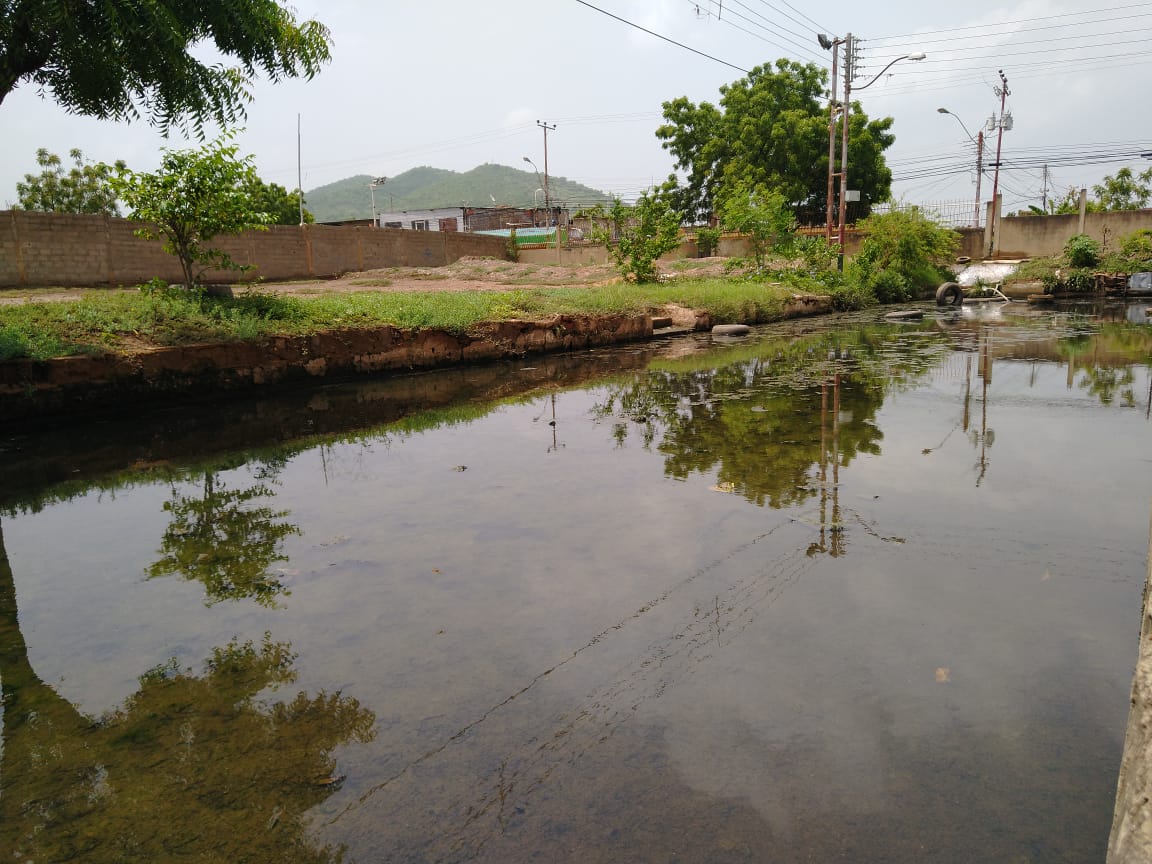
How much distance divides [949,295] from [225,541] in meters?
23.2

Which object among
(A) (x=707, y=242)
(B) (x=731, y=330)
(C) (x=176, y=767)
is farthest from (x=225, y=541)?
(A) (x=707, y=242)

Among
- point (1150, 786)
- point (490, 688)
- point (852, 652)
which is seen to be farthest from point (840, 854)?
point (490, 688)

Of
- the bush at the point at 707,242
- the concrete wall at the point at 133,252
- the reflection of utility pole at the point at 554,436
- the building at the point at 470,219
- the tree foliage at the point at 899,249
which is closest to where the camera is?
the reflection of utility pole at the point at 554,436

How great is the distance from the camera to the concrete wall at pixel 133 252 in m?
14.7

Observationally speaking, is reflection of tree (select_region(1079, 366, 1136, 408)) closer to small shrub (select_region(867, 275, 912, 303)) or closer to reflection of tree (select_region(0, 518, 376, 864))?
reflection of tree (select_region(0, 518, 376, 864))

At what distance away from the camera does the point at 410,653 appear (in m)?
2.72

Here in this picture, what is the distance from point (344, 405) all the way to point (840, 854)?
6903mm

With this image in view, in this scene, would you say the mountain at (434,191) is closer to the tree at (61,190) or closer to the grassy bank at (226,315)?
the tree at (61,190)

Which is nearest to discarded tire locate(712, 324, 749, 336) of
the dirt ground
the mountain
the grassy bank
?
the grassy bank

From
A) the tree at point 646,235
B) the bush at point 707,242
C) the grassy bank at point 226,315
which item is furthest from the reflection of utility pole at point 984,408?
the bush at point 707,242

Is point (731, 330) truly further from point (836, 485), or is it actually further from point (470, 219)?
point (470, 219)

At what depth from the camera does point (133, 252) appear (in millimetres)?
16328

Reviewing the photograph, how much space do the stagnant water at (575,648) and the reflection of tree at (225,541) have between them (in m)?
0.03

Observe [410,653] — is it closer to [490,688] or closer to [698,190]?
[490,688]
